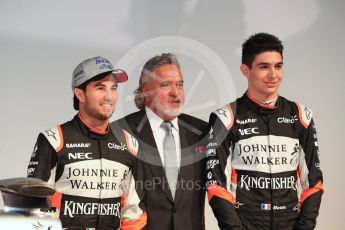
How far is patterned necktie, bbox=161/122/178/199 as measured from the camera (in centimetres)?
309

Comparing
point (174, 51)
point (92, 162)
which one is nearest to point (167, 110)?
point (92, 162)

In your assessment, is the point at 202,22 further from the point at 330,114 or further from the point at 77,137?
the point at 77,137

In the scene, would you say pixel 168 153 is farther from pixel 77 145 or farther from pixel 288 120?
pixel 288 120

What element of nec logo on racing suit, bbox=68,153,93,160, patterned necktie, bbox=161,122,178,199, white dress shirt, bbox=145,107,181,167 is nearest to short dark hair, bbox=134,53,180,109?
white dress shirt, bbox=145,107,181,167

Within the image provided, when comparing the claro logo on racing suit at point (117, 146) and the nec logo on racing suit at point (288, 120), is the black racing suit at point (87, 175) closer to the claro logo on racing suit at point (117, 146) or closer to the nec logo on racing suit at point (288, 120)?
the claro logo on racing suit at point (117, 146)

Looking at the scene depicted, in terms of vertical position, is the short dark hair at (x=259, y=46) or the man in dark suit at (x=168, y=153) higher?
the short dark hair at (x=259, y=46)

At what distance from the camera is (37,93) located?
339cm

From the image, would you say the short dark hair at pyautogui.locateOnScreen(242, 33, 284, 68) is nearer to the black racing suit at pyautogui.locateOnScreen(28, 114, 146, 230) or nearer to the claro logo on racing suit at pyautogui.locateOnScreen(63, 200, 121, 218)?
the black racing suit at pyautogui.locateOnScreen(28, 114, 146, 230)

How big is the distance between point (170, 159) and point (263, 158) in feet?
1.66

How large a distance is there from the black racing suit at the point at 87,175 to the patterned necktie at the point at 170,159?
252mm

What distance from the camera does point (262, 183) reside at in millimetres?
2936

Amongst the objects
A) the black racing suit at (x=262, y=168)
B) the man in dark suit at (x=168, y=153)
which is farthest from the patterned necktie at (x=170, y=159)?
the black racing suit at (x=262, y=168)

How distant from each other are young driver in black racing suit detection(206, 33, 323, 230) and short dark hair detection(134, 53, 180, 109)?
474 mm

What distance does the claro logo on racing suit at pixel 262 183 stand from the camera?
9.63ft
